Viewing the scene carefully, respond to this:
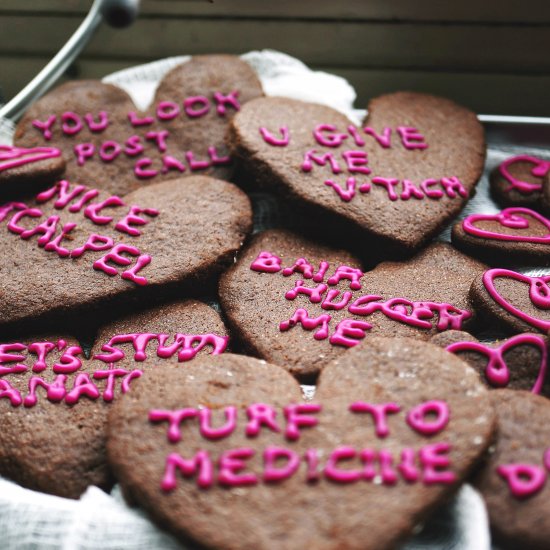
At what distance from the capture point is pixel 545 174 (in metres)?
1.49

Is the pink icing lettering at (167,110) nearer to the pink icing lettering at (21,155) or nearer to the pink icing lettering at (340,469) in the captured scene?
the pink icing lettering at (21,155)

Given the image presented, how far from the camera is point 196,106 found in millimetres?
1562

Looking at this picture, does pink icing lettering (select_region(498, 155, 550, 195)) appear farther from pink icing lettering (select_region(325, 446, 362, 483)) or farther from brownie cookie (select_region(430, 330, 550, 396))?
pink icing lettering (select_region(325, 446, 362, 483))

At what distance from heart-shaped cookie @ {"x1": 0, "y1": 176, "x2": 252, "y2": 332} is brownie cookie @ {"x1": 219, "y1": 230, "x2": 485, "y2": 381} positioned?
3.0 inches

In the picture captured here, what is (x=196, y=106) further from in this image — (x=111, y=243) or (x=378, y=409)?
(x=378, y=409)

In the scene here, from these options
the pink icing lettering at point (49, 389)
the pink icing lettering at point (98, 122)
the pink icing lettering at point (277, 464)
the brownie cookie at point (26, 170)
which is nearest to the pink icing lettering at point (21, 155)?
the brownie cookie at point (26, 170)

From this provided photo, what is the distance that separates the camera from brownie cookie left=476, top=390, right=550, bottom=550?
897 millimetres

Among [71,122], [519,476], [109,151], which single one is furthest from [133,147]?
[519,476]

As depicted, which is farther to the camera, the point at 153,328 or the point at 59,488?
the point at 153,328

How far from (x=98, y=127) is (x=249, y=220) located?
0.44 m

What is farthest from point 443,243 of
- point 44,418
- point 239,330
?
point 44,418

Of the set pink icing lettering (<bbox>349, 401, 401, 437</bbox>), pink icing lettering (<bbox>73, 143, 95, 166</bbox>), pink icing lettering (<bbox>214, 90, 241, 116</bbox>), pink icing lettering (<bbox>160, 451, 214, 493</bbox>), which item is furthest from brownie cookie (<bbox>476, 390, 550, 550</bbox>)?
pink icing lettering (<bbox>73, 143, 95, 166</bbox>)

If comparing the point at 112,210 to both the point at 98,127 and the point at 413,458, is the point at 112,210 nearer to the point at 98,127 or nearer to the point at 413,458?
the point at 98,127

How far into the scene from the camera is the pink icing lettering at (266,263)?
129 centimetres
